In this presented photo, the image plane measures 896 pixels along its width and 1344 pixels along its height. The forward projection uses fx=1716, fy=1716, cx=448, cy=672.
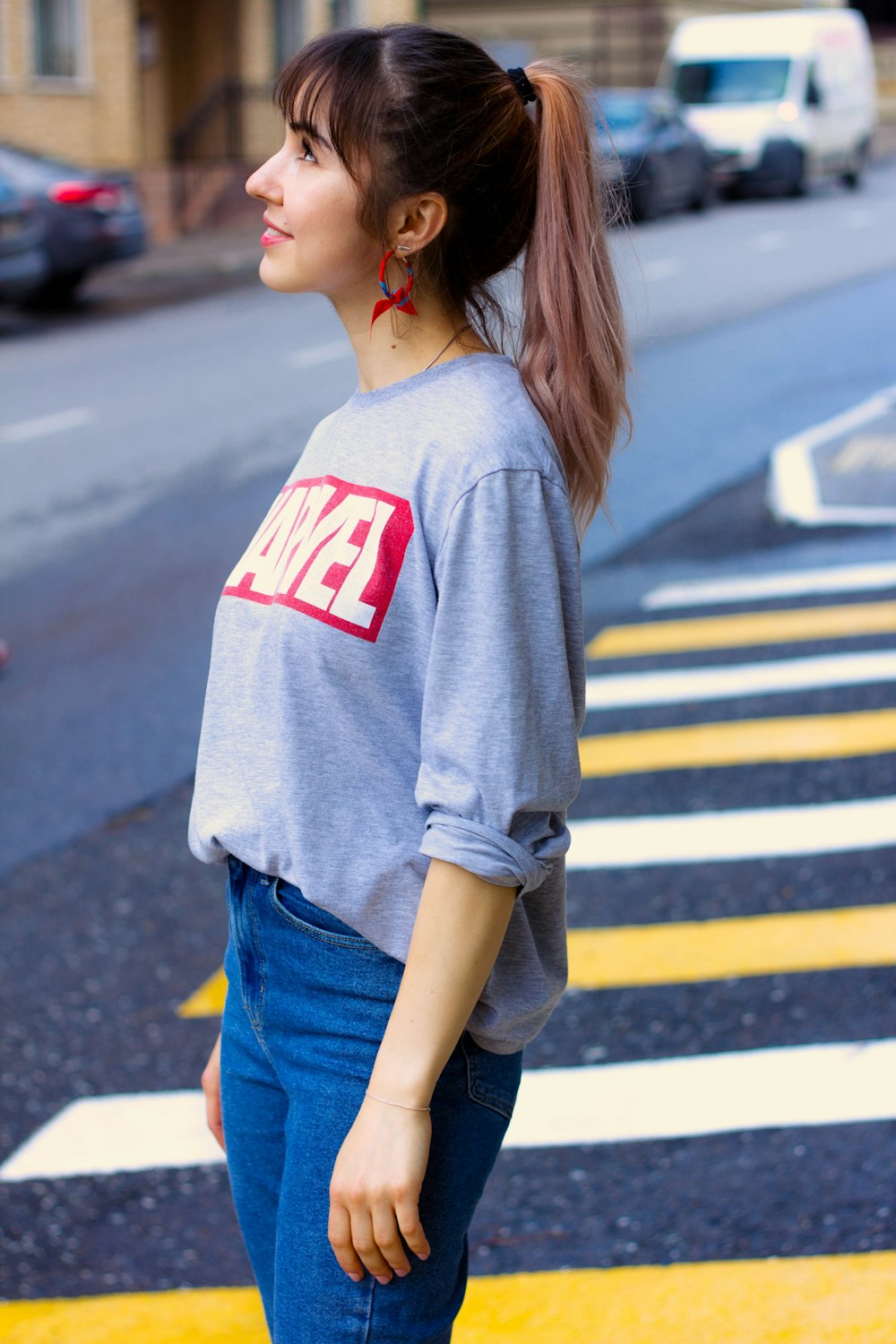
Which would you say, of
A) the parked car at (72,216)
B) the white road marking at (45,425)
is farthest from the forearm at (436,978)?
the parked car at (72,216)

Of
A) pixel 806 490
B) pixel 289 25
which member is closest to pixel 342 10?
pixel 289 25

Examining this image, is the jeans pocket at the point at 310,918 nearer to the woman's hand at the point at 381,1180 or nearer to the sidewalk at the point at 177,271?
the woman's hand at the point at 381,1180

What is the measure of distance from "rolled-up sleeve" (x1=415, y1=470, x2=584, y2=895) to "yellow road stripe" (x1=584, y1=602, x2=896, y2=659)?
5490 mm

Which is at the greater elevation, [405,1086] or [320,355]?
[405,1086]

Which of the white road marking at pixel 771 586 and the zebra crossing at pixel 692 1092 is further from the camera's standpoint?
the white road marking at pixel 771 586

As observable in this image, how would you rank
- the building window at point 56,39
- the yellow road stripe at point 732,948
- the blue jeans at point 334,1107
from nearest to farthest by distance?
the blue jeans at point 334,1107 < the yellow road stripe at point 732,948 < the building window at point 56,39

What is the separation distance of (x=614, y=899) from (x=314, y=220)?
3.32 m

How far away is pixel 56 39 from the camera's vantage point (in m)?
25.9

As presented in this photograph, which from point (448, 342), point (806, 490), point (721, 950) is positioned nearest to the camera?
point (448, 342)

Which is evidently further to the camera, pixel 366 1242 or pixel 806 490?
pixel 806 490

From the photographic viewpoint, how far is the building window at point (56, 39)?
2564 cm

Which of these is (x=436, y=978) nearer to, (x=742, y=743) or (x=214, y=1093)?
(x=214, y=1093)

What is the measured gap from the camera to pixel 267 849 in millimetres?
1802

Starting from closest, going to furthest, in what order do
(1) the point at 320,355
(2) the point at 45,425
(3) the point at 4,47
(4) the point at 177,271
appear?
(2) the point at 45,425, (1) the point at 320,355, (4) the point at 177,271, (3) the point at 4,47
